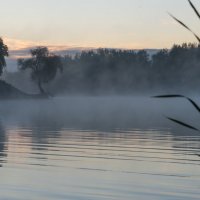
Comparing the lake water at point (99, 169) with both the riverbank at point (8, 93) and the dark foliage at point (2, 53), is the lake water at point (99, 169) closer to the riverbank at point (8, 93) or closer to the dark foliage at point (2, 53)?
the riverbank at point (8, 93)

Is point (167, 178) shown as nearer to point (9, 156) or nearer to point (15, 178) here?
point (15, 178)

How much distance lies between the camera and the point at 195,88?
19788cm

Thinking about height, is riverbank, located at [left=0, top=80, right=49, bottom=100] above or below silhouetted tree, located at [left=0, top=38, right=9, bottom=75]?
below

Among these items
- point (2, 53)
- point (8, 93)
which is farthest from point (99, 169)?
point (2, 53)

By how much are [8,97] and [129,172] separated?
114985mm

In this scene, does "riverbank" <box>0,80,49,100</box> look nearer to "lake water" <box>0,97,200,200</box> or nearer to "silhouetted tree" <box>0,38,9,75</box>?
"silhouetted tree" <box>0,38,9,75</box>

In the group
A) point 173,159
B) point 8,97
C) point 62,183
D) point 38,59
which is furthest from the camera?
point 38,59

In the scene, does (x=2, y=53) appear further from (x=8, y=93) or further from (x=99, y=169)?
(x=99, y=169)

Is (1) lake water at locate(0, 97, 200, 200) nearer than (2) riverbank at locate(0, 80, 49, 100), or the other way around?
(1) lake water at locate(0, 97, 200, 200)

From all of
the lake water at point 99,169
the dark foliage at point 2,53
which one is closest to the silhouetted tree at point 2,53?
the dark foliage at point 2,53

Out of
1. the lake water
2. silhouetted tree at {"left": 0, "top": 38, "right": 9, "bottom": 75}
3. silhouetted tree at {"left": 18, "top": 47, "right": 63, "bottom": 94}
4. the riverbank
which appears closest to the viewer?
the lake water

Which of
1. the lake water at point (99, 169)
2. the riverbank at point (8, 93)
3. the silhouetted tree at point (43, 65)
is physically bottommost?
the lake water at point (99, 169)

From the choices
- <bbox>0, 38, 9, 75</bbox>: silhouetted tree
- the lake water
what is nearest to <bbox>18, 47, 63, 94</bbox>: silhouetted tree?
<bbox>0, 38, 9, 75</bbox>: silhouetted tree

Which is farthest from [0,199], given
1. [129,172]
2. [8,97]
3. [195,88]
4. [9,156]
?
[195,88]
